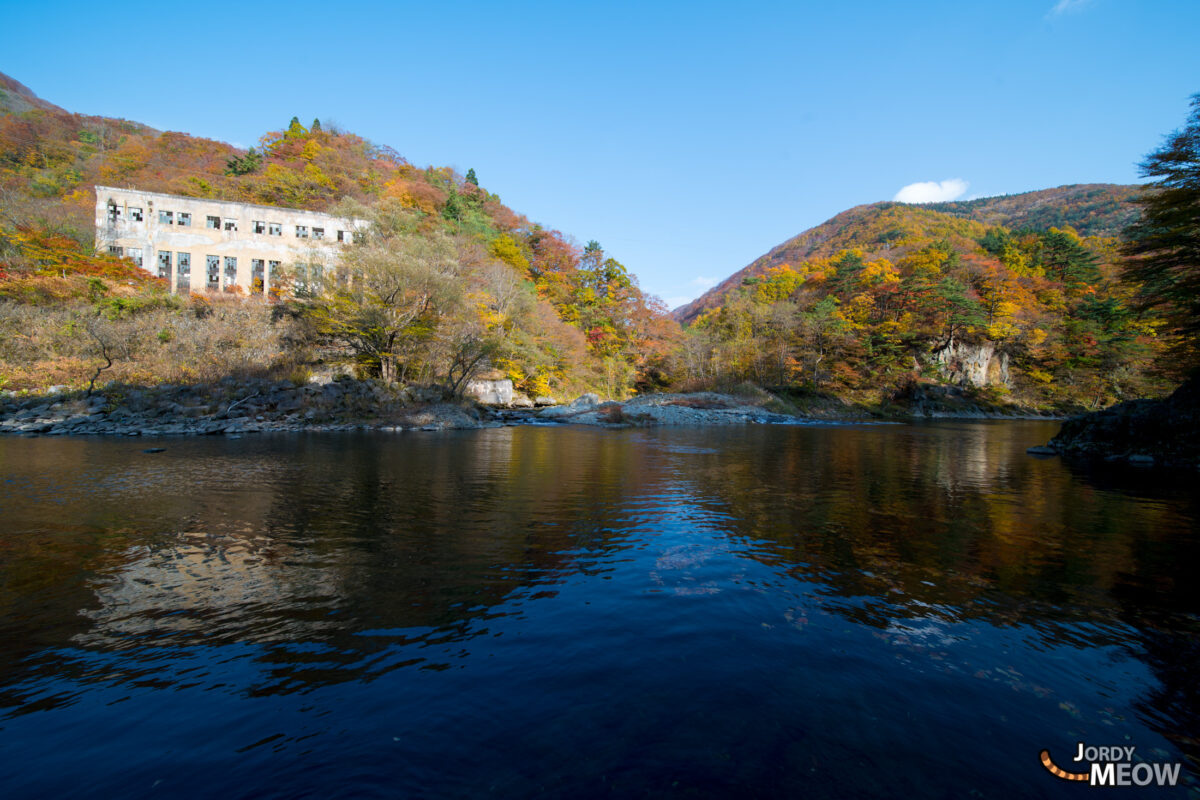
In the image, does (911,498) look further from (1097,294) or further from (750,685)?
(1097,294)

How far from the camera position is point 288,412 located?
26.8 meters

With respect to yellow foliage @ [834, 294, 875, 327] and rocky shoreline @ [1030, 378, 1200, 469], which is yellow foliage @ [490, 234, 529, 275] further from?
rocky shoreline @ [1030, 378, 1200, 469]

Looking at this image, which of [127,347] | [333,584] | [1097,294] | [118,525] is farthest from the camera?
[1097,294]

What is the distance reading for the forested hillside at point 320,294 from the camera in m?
29.6

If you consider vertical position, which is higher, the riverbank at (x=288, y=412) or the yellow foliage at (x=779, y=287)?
the yellow foliage at (x=779, y=287)

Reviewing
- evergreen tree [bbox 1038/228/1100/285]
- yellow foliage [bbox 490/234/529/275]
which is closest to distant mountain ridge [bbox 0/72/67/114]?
yellow foliage [bbox 490/234/529/275]

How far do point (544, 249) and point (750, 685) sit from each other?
60.8 m

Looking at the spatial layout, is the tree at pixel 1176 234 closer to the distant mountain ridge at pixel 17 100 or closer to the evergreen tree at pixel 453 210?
the evergreen tree at pixel 453 210

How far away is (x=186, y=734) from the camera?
3.55 metres

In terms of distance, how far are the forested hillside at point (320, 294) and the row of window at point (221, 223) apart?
319 cm

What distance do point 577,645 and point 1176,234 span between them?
29.7 meters

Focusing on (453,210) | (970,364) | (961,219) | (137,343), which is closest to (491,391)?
(137,343)

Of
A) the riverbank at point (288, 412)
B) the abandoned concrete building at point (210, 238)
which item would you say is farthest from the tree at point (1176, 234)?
the abandoned concrete building at point (210, 238)

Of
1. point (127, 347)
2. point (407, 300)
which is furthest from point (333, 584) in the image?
point (127, 347)
